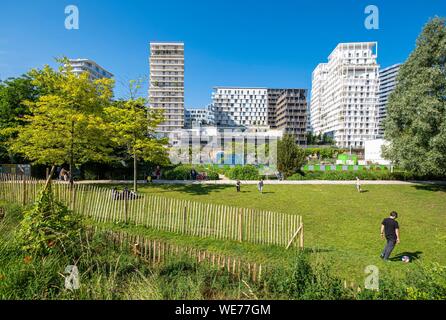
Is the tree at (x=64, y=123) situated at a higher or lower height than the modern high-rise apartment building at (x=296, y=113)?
lower

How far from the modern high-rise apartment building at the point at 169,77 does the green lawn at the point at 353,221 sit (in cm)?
8909

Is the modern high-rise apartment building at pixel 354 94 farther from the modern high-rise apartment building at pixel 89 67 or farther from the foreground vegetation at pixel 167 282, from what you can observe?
the foreground vegetation at pixel 167 282

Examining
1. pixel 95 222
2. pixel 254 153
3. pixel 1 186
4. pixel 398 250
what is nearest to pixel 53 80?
pixel 1 186

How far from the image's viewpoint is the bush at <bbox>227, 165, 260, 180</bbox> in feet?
102

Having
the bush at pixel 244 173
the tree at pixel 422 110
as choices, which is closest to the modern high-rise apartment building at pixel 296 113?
the bush at pixel 244 173

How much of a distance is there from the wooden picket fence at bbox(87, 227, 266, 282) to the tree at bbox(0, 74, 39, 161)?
90.4 ft

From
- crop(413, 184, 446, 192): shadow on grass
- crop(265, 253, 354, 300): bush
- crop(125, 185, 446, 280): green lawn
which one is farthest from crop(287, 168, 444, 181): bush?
crop(265, 253, 354, 300): bush

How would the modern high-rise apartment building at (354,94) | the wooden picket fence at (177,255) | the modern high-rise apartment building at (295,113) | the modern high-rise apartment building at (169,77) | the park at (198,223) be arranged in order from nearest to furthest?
the park at (198,223), the wooden picket fence at (177,255), the modern high-rise apartment building at (169,77), the modern high-rise apartment building at (354,94), the modern high-rise apartment building at (295,113)

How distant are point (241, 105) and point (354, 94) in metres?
64.2

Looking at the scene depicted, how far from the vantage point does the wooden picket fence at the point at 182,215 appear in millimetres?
9461

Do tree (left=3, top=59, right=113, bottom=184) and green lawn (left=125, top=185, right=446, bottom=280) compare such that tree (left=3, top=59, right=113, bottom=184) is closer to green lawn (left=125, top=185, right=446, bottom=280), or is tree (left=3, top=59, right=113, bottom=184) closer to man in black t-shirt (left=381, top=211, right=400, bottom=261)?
green lawn (left=125, top=185, right=446, bottom=280)

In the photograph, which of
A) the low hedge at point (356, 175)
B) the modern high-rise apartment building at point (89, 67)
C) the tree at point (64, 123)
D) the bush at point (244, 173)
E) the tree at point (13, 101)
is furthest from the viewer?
the modern high-rise apartment building at point (89, 67)
